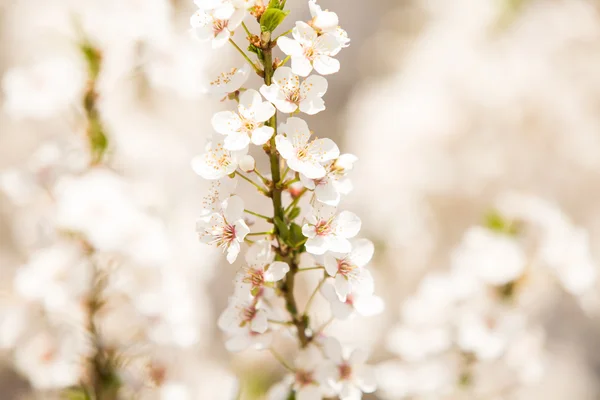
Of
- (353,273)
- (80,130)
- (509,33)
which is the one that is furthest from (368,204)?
(353,273)

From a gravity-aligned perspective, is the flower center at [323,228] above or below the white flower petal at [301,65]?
below

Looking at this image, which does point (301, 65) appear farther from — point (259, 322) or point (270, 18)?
point (259, 322)

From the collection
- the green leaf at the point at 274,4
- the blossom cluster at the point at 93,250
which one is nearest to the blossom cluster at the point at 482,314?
the blossom cluster at the point at 93,250

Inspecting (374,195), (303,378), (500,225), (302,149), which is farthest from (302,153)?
(374,195)

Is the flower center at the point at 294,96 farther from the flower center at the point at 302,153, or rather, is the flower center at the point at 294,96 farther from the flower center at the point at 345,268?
the flower center at the point at 345,268

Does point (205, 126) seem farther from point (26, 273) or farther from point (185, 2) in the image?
point (26, 273)

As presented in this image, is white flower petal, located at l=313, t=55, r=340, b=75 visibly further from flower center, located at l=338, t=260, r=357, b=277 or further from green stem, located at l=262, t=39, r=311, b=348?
flower center, located at l=338, t=260, r=357, b=277
